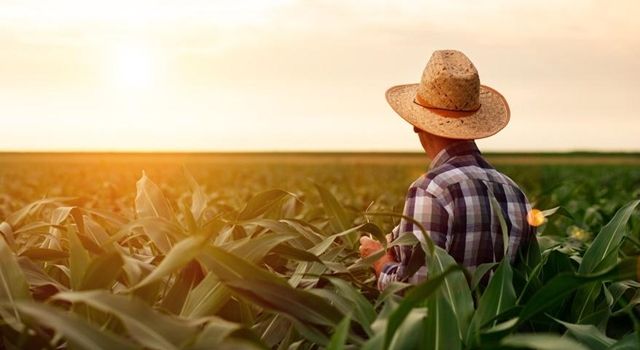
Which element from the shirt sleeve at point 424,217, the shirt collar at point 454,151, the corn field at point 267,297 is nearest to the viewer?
the corn field at point 267,297

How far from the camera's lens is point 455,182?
312 cm

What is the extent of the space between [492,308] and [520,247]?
0.95 meters

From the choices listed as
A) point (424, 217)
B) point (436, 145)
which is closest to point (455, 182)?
point (424, 217)

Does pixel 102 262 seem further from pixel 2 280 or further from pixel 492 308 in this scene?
pixel 492 308

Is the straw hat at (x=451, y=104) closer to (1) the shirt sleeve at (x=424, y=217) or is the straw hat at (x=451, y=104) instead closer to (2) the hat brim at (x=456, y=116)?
(2) the hat brim at (x=456, y=116)

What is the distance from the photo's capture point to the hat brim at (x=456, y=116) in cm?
332

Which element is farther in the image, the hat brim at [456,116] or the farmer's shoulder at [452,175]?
the hat brim at [456,116]

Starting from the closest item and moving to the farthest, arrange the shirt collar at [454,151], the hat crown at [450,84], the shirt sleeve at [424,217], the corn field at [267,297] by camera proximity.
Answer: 1. the corn field at [267,297]
2. the shirt sleeve at [424,217]
3. the shirt collar at [454,151]
4. the hat crown at [450,84]

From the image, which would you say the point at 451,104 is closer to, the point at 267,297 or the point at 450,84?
the point at 450,84

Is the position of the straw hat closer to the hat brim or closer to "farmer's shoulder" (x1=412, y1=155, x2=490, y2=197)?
the hat brim

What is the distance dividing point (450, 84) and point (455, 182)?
0.49 m

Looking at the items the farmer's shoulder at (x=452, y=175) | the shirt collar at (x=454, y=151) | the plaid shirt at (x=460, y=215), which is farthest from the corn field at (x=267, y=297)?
the shirt collar at (x=454, y=151)

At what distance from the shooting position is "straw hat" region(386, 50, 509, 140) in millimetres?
3373

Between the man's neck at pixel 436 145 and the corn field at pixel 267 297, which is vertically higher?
the man's neck at pixel 436 145
